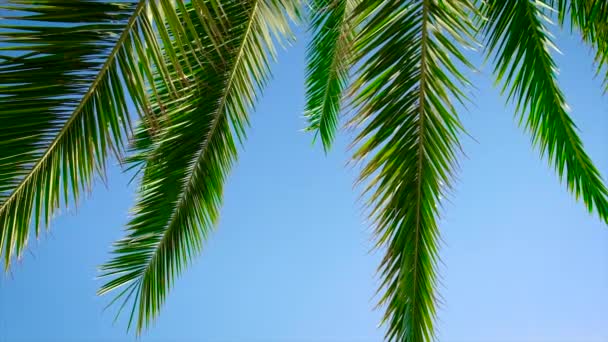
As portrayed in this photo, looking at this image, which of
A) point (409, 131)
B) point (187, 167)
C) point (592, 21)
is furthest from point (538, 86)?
point (187, 167)

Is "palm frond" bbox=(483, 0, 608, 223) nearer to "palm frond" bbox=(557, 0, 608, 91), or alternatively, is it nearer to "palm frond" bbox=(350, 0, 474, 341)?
"palm frond" bbox=(557, 0, 608, 91)

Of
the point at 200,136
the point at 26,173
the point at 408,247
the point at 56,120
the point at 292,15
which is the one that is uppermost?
the point at 292,15

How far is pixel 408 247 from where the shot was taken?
353 centimetres

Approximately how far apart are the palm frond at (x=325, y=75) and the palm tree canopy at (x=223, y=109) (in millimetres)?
40

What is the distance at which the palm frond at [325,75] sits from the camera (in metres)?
5.43

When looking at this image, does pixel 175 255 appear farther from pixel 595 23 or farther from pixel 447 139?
pixel 595 23

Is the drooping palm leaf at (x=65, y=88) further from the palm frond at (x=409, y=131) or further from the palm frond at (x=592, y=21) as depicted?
the palm frond at (x=592, y=21)

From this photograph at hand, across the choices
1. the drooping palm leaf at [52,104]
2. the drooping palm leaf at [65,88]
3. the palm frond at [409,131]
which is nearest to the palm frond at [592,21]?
the palm frond at [409,131]

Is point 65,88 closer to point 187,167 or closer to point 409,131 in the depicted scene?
point 409,131

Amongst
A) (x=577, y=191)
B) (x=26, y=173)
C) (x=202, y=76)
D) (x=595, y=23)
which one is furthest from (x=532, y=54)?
(x=26, y=173)

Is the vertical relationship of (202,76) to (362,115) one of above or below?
above

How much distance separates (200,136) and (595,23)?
2.48m

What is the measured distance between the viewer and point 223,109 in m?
4.43

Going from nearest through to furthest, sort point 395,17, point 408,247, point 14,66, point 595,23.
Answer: point 14,66 → point 395,17 → point 408,247 → point 595,23
